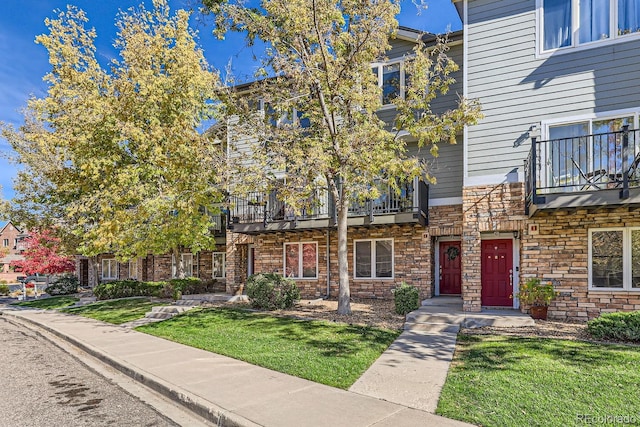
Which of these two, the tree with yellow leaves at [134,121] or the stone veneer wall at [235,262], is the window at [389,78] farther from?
the stone veneer wall at [235,262]

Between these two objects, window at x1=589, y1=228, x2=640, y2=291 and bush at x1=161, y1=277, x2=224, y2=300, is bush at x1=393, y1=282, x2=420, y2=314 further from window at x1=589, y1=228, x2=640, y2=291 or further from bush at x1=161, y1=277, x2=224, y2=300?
bush at x1=161, y1=277, x2=224, y2=300

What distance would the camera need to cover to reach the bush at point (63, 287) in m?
24.8

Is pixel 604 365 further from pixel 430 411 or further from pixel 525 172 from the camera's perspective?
pixel 525 172

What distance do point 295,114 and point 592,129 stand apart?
970 centimetres

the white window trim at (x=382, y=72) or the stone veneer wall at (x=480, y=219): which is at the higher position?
the white window trim at (x=382, y=72)

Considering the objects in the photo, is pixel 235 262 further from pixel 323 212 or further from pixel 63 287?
pixel 63 287

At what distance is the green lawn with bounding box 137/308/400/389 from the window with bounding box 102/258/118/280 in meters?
18.0

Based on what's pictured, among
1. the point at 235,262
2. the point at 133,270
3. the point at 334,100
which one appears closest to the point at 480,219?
the point at 334,100

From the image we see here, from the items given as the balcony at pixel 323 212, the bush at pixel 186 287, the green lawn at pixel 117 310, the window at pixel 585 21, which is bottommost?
the green lawn at pixel 117 310

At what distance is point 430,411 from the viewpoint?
4.82 meters

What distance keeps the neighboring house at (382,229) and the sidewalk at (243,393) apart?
478cm

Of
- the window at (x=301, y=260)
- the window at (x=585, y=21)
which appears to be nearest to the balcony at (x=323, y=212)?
the window at (x=301, y=260)

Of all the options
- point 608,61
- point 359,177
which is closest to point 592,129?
point 608,61

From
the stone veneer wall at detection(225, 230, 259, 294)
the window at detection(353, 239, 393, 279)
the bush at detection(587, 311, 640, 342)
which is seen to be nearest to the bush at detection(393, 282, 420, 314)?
the window at detection(353, 239, 393, 279)
